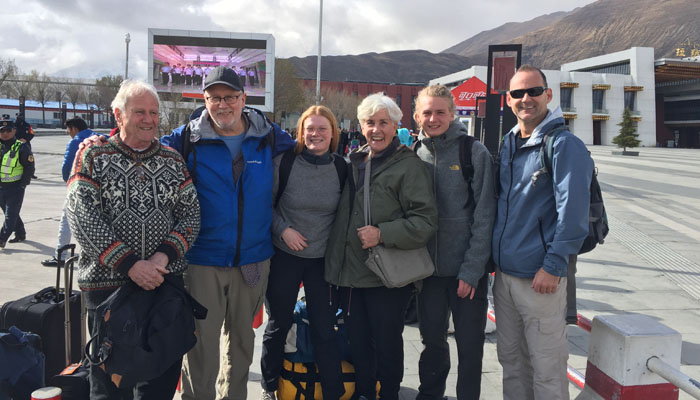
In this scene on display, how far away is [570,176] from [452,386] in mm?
1935

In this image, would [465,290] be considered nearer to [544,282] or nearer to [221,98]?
[544,282]

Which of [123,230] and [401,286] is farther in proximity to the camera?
[401,286]

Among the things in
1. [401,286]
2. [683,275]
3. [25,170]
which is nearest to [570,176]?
[401,286]

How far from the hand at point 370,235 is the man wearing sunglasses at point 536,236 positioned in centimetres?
71

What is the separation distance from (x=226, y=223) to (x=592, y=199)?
210cm

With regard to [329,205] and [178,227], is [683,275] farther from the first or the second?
[178,227]

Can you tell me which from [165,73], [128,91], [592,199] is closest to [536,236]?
[592,199]

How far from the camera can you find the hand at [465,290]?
9.53 feet

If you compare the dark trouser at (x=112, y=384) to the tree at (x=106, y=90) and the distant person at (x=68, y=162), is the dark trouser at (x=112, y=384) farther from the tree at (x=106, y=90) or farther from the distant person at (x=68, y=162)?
the tree at (x=106, y=90)

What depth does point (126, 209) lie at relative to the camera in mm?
2494

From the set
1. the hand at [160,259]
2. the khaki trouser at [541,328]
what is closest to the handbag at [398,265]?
the khaki trouser at [541,328]

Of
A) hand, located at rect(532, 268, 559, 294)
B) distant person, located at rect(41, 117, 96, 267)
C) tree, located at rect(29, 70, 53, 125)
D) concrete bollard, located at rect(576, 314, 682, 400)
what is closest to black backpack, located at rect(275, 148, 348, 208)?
hand, located at rect(532, 268, 559, 294)

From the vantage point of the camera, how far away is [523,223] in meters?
2.75

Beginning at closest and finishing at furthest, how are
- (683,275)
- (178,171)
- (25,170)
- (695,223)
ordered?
1. (178,171)
2. (683,275)
3. (25,170)
4. (695,223)
